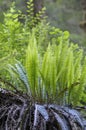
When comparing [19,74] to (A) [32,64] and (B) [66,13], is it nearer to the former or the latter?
(A) [32,64]

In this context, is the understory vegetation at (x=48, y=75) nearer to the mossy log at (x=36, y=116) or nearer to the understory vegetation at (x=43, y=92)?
the understory vegetation at (x=43, y=92)

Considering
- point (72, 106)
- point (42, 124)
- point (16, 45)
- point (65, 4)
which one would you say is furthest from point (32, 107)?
point (65, 4)

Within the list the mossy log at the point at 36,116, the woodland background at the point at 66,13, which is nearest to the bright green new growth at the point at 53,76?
the mossy log at the point at 36,116

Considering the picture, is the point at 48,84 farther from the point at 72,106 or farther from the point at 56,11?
the point at 56,11

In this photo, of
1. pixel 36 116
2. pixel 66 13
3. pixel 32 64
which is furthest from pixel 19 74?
pixel 66 13

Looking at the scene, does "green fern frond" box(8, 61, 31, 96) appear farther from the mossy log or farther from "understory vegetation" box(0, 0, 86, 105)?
the mossy log
